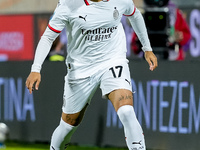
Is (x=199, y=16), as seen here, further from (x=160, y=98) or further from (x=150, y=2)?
(x=160, y=98)

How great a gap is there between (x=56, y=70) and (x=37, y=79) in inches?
133

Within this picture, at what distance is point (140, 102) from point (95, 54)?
7.57 ft

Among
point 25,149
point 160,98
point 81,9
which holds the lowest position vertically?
point 25,149

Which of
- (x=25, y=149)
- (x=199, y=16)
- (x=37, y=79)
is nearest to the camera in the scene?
(x=37, y=79)

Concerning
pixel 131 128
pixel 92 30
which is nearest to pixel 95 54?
pixel 92 30

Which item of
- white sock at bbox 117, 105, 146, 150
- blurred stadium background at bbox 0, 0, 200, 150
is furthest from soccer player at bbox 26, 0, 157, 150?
blurred stadium background at bbox 0, 0, 200, 150

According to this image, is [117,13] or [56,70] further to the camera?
[56,70]

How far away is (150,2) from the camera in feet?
32.4

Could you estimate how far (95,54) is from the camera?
616 cm

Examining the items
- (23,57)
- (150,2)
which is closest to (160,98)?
(150,2)

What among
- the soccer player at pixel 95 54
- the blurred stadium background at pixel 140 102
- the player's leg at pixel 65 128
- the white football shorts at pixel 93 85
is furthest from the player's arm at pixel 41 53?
the blurred stadium background at pixel 140 102

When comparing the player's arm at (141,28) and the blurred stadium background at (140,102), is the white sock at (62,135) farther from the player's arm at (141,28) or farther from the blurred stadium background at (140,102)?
the blurred stadium background at (140,102)

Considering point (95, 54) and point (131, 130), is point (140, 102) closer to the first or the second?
point (95, 54)

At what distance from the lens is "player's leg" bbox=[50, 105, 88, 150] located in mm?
6440
